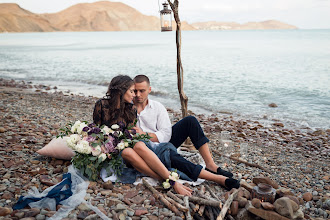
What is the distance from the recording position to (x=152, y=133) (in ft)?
15.0

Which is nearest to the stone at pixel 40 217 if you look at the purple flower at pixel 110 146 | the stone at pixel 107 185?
the stone at pixel 107 185

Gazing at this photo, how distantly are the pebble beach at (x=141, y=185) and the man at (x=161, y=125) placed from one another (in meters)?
0.60

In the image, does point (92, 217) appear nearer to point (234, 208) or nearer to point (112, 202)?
point (112, 202)

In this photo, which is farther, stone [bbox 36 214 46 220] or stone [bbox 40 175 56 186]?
stone [bbox 40 175 56 186]

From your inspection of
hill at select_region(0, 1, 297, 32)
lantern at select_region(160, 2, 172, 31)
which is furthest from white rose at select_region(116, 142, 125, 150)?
hill at select_region(0, 1, 297, 32)

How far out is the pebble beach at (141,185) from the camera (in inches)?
131

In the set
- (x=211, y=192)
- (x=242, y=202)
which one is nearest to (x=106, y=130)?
(x=211, y=192)

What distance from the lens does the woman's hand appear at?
12.1ft

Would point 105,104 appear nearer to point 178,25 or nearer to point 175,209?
A: point 175,209

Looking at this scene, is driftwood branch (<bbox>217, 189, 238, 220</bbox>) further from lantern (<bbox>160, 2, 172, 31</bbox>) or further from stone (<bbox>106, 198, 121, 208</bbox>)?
lantern (<bbox>160, 2, 172, 31</bbox>)

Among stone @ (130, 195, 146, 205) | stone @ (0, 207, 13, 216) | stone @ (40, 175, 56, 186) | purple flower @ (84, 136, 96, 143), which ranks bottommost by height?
stone @ (130, 195, 146, 205)

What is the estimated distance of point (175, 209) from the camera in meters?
3.31

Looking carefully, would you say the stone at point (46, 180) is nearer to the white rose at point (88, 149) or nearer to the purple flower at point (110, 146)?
the white rose at point (88, 149)

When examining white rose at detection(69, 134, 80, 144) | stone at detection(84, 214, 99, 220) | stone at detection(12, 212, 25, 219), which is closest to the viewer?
stone at detection(12, 212, 25, 219)
